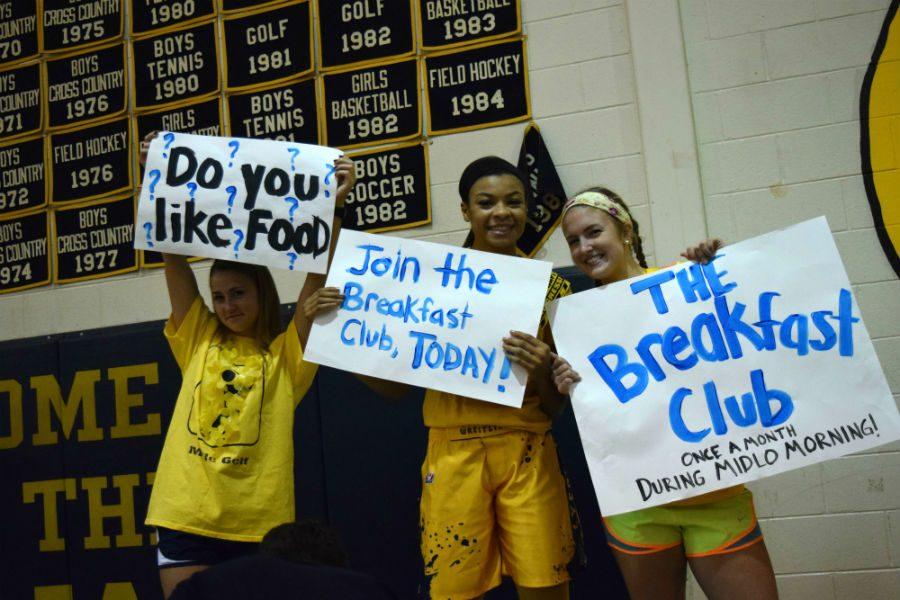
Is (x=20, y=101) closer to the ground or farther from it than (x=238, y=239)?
farther from it

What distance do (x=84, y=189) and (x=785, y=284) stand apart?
10.8 ft

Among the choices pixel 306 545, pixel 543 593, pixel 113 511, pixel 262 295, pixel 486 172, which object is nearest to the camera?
pixel 306 545

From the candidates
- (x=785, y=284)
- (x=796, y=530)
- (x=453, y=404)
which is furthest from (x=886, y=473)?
(x=453, y=404)

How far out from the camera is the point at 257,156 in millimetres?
2582

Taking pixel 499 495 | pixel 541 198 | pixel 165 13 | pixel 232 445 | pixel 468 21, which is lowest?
pixel 499 495

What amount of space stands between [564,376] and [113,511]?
242 centimetres

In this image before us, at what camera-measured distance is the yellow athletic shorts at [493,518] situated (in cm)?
218

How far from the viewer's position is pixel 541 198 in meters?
3.48

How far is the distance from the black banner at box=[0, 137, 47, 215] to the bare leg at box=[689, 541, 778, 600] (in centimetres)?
353

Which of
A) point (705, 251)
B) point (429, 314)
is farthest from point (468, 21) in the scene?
point (705, 251)

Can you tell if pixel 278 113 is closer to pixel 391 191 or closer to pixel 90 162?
pixel 391 191

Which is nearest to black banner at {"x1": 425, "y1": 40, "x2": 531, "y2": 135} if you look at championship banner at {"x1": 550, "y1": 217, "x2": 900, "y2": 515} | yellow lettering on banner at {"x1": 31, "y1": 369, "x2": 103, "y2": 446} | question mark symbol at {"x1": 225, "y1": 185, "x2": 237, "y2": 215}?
question mark symbol at {"x1": 225, "y1": 185, "x2": 237, "y2": 215}

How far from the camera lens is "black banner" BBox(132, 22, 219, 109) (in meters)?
3.97

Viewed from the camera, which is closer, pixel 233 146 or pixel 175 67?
pixel 233 146
